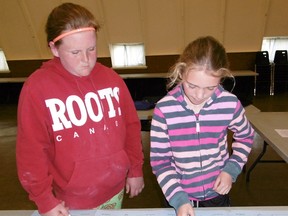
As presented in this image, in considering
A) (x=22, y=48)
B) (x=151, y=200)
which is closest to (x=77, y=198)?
(x=151, y=200)

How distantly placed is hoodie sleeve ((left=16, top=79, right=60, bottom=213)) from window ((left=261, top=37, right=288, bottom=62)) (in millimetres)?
7881

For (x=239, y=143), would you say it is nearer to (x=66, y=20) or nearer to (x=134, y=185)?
(x=134, y=185)

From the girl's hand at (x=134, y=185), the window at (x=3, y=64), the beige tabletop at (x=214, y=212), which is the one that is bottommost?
the window at (x=3, y=64)

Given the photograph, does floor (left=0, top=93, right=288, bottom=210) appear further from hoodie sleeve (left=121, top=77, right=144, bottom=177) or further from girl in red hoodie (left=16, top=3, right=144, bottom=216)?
girl in red hoodie (left=16, top=3, right=144, bottom=216)

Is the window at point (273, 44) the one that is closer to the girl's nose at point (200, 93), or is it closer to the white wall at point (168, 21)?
the white wall at point (168, 21)

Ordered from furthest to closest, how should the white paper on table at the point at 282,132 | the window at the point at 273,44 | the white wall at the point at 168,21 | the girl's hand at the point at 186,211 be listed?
1. the window at the point at 273,44
2. the white wall at the point at 168,21
3. the white paper on table at the point at 282,132
4. the girl's hand at the point at 186,211

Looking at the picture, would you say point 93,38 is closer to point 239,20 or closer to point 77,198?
point 77,198

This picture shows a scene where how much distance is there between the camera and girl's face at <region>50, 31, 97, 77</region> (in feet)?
3.24

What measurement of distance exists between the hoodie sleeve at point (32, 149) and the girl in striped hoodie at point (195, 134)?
18.3 inches

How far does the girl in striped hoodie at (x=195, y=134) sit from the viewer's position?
1052 mm

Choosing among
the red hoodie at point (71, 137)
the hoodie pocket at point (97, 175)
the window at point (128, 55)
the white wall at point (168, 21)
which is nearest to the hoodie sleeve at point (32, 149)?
the red hoodie at point (71, 137)

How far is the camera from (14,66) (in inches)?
325

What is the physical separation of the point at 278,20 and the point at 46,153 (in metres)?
7.54

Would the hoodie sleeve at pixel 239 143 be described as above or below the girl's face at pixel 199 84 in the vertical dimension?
below
